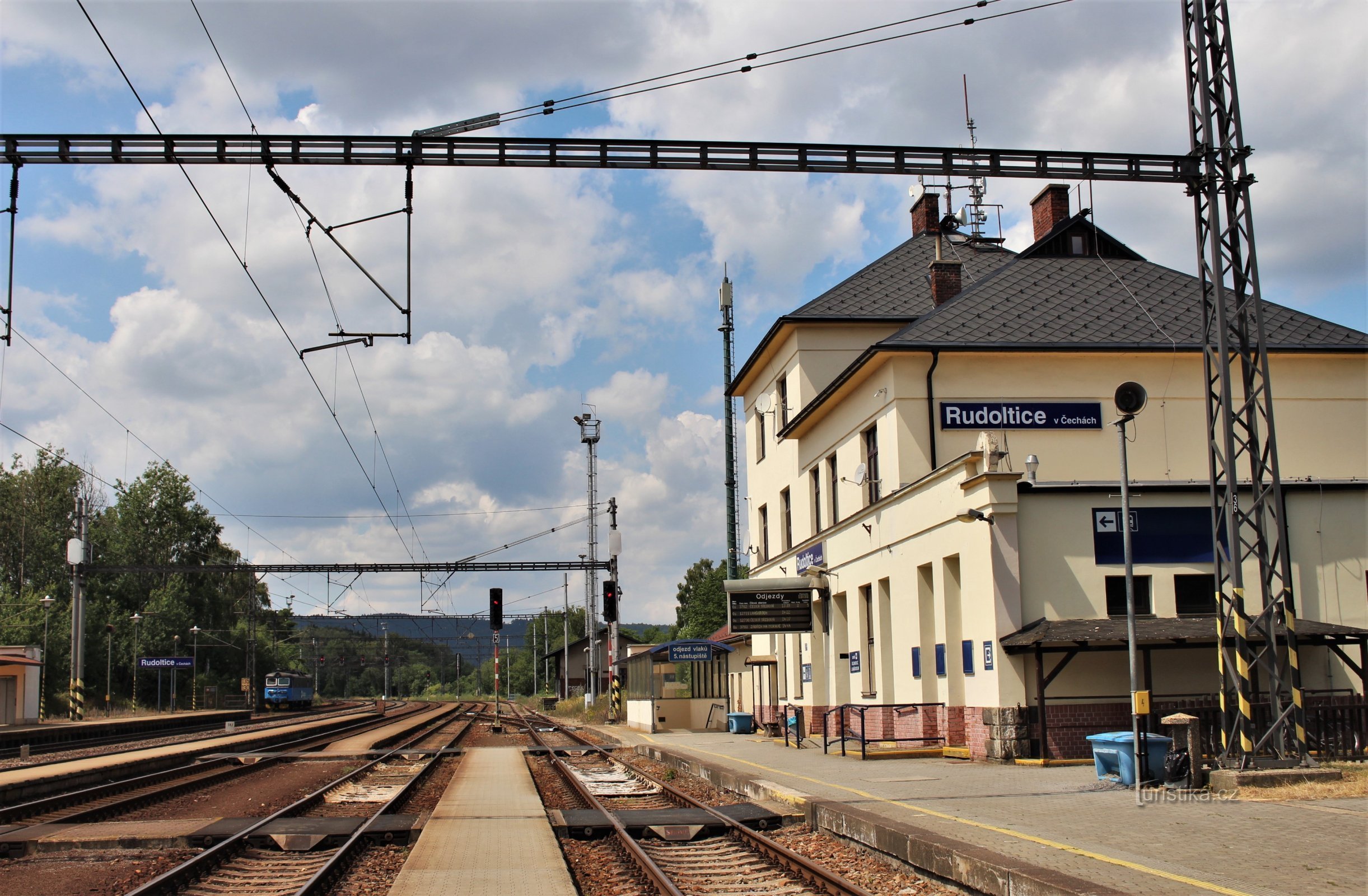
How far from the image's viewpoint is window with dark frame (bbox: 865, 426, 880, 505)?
2553 centimetres

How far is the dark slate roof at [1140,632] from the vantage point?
16.8m

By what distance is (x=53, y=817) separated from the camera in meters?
14.7

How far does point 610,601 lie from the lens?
125 ft

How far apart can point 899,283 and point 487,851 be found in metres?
23.8

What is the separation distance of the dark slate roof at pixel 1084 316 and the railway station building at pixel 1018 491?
0.07m

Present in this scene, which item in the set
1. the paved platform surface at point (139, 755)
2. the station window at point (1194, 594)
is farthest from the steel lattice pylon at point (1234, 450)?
the paved platform surface at point (139, 755)

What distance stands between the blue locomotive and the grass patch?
2862 inches

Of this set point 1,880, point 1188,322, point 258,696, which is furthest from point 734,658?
point 258,696

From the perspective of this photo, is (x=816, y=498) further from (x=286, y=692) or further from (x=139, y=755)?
(x=286, y=692)

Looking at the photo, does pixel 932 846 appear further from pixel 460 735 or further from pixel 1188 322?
pixel 460 735

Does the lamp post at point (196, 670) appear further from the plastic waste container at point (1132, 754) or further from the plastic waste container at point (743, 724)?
the plastic waste container at point (1132, 754)

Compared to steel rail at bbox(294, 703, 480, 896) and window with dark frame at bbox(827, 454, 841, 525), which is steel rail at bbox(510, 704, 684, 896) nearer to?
steel rail at bbox(294, 703, 480, 896)

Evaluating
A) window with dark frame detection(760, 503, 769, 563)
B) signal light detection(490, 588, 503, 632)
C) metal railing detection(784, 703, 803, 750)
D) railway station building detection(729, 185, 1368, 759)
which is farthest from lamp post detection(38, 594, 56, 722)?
metal railing detection(784, 703, 803, 750)

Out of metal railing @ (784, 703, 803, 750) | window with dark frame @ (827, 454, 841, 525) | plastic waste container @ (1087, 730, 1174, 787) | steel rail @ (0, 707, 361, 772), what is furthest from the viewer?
window with dark frame @ (827, 454, 841, 525)
